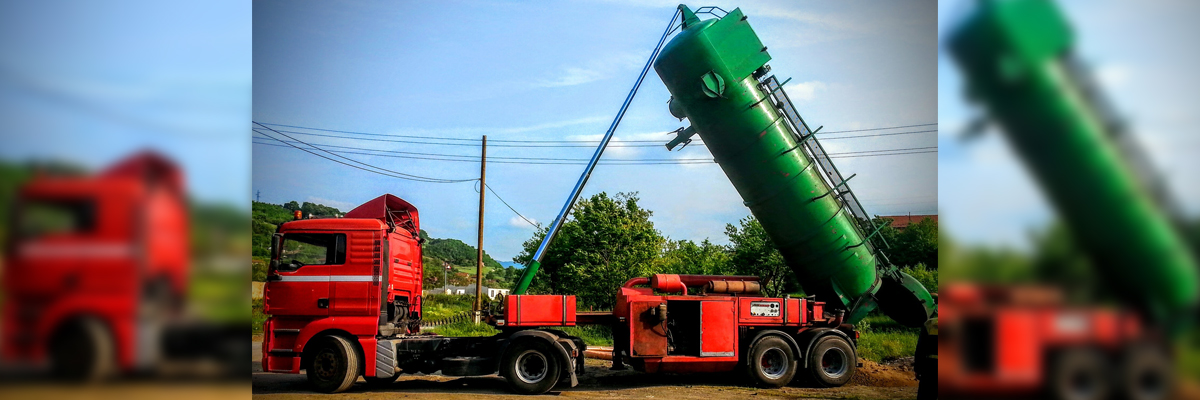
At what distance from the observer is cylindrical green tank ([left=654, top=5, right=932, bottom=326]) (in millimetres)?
9453

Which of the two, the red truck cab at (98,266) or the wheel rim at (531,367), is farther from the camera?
the wheel rim at (531,367)

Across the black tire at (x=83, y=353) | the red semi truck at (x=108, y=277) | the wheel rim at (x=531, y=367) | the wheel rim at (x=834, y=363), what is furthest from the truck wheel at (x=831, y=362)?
the black tire at (x=83, y=353)

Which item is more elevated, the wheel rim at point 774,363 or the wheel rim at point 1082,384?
the wheel rim at point 1082,384

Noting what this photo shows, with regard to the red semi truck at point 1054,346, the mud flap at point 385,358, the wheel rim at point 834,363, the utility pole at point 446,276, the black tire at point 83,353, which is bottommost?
the utility pole at point 446,276

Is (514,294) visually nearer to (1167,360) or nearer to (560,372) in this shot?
(560,372)

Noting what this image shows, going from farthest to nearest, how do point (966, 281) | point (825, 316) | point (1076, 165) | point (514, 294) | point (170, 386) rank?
point (825, 316) → point (514, 294) → point (170, 386) → point (966, 281) → point (1076, 165)

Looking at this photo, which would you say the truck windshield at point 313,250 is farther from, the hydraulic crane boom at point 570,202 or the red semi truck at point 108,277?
the red semi truck at point 108,277

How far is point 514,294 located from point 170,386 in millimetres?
6055

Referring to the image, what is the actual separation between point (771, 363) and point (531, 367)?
3503 mm

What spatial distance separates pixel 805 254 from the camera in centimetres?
1021

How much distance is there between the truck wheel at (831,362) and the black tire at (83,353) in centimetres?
857

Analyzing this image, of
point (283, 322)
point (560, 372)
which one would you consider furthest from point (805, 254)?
point (283, 322)

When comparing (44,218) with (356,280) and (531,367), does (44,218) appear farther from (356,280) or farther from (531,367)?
(531,367)

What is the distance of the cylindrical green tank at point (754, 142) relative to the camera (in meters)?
9.45
